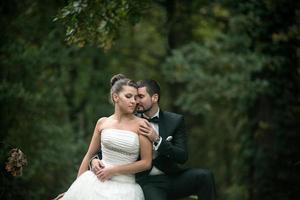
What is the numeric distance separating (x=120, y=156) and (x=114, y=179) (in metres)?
0.24

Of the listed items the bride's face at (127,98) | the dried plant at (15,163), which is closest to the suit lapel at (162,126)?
the bride's face at (127,98)

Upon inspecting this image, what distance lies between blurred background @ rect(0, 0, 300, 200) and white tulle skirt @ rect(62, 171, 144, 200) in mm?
2368

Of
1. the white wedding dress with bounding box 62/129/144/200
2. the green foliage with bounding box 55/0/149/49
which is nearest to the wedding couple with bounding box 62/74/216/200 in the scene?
the white wedding dress with bounding box 62/129/144/200

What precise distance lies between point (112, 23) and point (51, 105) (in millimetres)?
5196

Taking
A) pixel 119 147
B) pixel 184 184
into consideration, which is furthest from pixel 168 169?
pixel 119 147

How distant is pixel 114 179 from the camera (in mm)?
6527

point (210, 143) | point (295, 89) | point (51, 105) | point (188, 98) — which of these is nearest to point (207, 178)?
point (51, 105)

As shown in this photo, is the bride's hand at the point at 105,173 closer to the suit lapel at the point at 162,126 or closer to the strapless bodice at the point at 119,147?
the strapless bodice at the point at 119,147

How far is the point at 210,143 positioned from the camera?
22516 mm

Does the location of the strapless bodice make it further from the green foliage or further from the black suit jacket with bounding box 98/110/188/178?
the green foliage

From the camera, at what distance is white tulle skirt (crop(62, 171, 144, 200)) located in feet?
20.9

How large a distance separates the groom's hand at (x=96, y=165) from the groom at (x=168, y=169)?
0.53 meters

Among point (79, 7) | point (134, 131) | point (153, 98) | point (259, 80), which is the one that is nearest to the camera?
point (134, 131)

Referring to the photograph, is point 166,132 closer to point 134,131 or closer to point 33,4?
point 134,131
